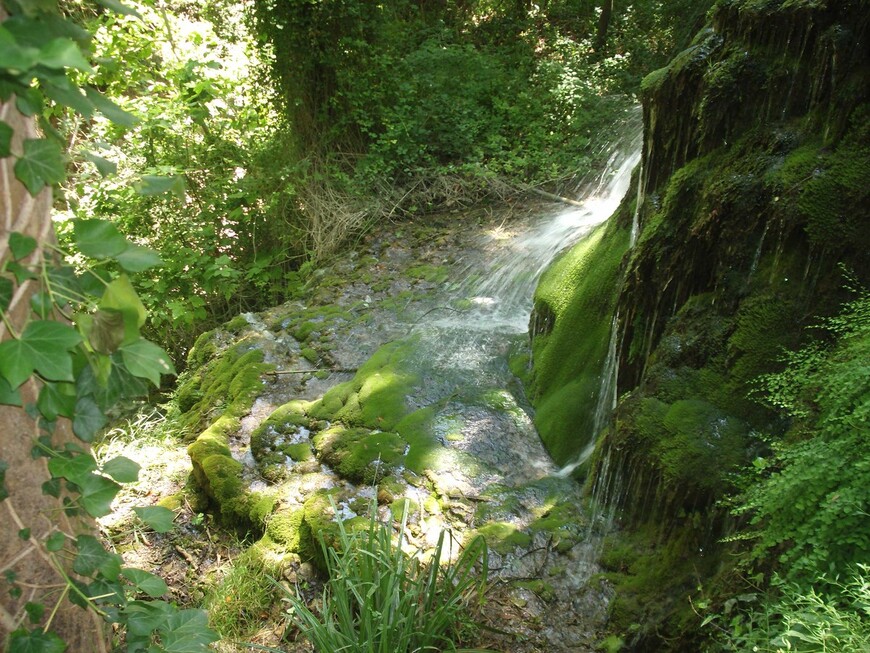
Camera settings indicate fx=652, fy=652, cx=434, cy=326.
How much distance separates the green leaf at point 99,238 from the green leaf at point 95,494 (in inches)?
16.8

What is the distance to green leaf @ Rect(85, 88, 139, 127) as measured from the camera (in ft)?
3.87

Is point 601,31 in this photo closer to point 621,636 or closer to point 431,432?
point 431,432

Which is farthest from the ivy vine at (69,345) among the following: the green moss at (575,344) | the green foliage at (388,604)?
the green moss at (575,344)

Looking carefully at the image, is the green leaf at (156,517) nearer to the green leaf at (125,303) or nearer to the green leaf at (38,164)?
the green leaf at (125,303)

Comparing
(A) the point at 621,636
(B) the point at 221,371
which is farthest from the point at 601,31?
(A) the point at 621,636

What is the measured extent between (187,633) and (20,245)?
85cm

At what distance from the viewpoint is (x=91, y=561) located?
1303mm

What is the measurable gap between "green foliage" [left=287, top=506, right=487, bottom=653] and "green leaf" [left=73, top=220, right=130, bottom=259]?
1887mm

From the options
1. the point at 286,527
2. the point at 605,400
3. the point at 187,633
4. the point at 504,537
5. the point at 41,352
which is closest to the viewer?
the point at 41,352

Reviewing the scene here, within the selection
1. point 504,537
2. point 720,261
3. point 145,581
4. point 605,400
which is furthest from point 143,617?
point 605,400

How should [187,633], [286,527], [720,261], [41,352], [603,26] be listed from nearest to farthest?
[41,352], [187,633], [720,261], [286,527], [603,26]

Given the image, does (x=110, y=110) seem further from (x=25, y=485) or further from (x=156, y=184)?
(x=25, y=485)

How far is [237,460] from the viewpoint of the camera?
4641 millimetres

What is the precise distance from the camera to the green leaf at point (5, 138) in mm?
1055
